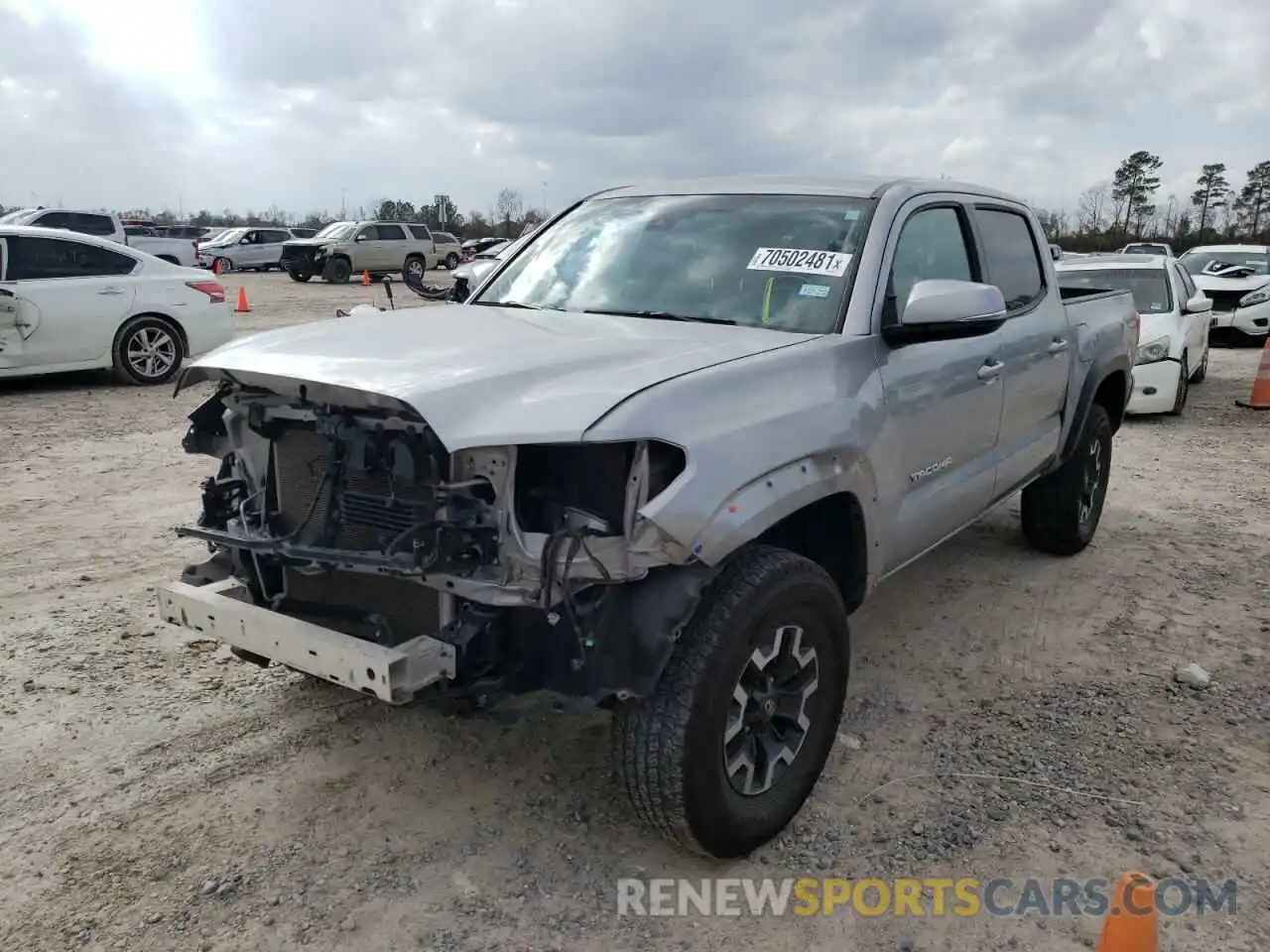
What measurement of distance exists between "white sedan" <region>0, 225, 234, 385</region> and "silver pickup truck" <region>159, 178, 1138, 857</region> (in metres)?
7.47

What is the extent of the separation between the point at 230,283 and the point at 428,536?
29303mm

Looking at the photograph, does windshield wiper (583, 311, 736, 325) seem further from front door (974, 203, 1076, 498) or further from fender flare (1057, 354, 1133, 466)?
fender flare (1057, 354, 1133, 466)

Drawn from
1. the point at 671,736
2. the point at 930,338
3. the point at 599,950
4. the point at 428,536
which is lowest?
the point at 599,950

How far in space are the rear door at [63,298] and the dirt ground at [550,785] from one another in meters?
5.17

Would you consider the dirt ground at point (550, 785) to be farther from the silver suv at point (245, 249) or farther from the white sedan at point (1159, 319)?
the silver suv at point (245, 249)

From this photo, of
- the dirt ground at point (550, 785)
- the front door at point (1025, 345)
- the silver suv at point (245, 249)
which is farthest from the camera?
the silver suv at point (245, 249)

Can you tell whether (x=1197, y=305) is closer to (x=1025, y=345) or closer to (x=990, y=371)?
(x=1025, y=345)

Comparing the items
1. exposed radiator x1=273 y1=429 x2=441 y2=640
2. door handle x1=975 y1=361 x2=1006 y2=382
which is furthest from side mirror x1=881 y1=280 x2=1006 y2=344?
exposed radiator x1=273 y1=429 x2=441 y2=640

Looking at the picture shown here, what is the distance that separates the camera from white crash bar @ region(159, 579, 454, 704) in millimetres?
2600

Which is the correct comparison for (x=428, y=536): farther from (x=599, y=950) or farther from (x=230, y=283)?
(x=230, y=283)

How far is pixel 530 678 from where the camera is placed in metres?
2.75

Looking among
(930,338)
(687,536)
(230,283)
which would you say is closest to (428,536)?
(687,536)

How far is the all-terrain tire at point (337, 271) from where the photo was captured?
29484 millimetres

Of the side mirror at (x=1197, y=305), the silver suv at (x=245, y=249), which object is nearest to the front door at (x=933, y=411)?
the side mirror at (x=1197, y=305)
